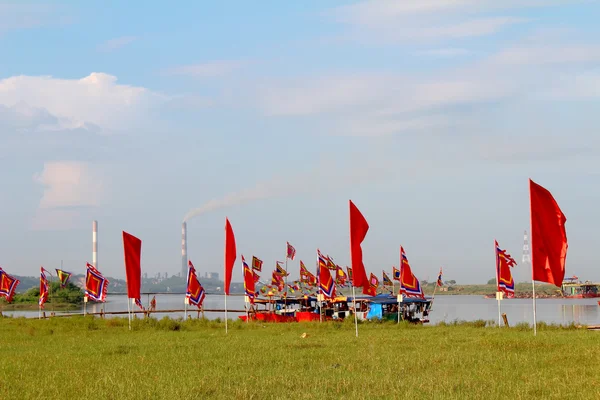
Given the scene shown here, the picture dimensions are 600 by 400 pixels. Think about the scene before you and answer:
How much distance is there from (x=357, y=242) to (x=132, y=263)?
504 inches

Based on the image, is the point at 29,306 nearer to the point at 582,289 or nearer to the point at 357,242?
the point at 357,242

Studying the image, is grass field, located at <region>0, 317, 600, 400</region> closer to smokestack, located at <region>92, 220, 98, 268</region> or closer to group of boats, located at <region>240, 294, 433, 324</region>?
group of boats, located at <region>240, 294, 433, 324</region>

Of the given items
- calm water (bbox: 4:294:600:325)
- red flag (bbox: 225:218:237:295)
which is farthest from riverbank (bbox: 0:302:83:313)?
red flag (bbox: 225:218:237:295)

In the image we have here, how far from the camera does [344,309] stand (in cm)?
4828

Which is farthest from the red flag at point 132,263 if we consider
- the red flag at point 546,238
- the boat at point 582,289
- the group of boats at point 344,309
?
the boat at point 582,289

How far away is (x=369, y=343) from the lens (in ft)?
76.2

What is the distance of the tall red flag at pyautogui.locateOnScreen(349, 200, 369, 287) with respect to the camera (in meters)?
27.2

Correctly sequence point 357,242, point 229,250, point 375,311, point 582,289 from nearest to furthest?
1. point 357,242
2. point 229,250
3. point 375,311
4. point 582,289

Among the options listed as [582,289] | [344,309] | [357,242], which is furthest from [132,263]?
[582,289]

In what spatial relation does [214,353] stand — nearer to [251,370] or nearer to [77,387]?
[251,370]

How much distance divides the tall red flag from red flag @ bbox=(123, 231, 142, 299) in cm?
1222

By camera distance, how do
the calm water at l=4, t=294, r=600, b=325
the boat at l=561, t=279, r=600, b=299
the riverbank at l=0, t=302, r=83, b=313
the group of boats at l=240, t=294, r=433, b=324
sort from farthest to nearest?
the boat at l=561, t=279, r=600, b=299 → the riverbank at l=0, t=302, r=83, b=313 → the calm water at l=4, t=294, r=600, b=325 → the group of boats at l=240, t=294, r=433, b=324

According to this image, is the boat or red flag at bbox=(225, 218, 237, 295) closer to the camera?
red flag at bbox=(225, 218, 237, 295)

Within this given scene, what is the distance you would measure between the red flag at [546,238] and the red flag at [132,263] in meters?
18.8
